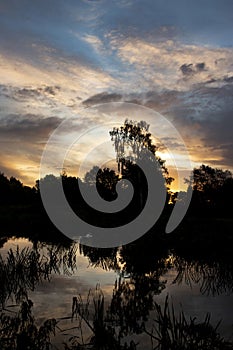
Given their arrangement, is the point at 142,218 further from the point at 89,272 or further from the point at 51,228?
the point at 89,272

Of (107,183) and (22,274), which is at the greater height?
(107,183)

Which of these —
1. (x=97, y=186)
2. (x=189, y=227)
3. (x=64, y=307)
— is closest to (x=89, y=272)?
(x=64, y=307)

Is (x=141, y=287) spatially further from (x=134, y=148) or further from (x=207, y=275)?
(x=134, y=148)

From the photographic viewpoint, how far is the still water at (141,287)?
7.49 metres

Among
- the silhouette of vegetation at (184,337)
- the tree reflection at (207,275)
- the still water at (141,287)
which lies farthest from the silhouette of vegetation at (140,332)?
the tree reflection at (207,275)

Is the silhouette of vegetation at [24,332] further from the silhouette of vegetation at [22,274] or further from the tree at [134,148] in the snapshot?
the tree at [134,148]

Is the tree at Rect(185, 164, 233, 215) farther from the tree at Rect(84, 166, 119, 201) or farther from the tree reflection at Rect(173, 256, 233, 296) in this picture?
the tree reflection at Rect(173, 256, 233, 296)

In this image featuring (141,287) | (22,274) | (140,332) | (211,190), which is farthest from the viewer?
(211,190)

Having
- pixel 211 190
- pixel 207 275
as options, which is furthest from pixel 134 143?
pixel 207 275

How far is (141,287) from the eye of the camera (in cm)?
1023

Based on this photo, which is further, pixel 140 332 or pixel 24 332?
pixel 140 332

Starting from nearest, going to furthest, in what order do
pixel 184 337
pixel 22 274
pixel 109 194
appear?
pixel 184 337, pixel 22 274, pixel 109 194

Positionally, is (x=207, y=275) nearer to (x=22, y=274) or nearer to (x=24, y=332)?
(x=22, y=274)

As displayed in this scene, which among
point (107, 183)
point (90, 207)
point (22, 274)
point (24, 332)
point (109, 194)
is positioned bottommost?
point (24, 332)
